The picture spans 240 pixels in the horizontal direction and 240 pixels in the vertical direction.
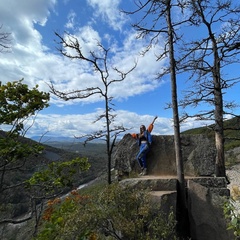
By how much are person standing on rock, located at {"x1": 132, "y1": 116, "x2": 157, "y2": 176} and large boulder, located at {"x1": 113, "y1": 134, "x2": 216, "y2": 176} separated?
0.86 feet

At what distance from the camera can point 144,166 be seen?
847cm

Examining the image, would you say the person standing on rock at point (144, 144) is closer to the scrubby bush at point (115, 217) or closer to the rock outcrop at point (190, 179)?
the rock outcrop at point (190, 179)

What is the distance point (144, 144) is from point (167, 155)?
35.0 inches

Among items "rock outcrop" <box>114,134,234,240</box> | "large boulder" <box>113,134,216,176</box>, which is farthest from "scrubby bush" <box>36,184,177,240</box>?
"large boulder" <box>113,134,216,176</box>

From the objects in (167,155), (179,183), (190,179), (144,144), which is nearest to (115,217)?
(179,183)

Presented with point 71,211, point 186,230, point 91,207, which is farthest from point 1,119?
point 186,230

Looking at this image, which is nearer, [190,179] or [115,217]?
[115,217]

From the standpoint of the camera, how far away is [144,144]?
28.1 ft

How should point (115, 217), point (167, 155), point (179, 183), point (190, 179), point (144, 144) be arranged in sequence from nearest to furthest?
point (115, 217) < point (179, 183) < point (190, 179) < point (144, 144) < point (167, 155)

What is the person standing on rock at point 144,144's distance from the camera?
27.8 ft

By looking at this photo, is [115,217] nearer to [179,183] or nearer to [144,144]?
[179,183]

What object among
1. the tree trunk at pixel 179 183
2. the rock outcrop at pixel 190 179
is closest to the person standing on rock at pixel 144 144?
the rock outcrop at pixel 190 179

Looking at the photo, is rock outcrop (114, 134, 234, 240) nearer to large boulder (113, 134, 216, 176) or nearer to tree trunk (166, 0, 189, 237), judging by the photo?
large boulder (113, 134, 216, 176)

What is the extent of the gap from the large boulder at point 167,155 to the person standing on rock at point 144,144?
26 centimetres
